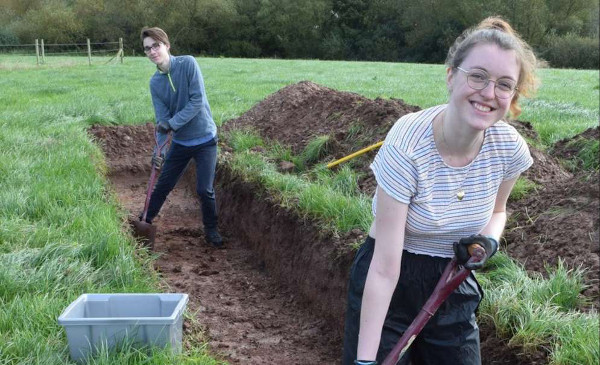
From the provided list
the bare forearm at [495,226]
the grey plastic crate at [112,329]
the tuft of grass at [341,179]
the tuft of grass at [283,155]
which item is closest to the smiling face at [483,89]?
the bare forearm at [495,226]

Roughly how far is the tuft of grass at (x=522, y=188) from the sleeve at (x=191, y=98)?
269 cm

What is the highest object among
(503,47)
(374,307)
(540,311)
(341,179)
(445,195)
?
(503,47)

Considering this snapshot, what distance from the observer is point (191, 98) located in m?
5.36

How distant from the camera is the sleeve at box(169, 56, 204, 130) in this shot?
5.28m

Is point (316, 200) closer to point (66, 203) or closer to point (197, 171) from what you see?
point (197, 171)

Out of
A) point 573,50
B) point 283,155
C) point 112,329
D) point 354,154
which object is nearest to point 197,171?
point 354,154

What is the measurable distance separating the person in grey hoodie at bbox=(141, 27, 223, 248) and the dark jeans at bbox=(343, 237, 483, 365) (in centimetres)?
326

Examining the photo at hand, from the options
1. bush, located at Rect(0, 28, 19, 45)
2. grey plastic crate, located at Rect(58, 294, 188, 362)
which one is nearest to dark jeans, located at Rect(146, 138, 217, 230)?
grey plastic crate, located at Rect(58, 294, 188, 362)

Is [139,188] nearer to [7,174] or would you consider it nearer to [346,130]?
[7,174]

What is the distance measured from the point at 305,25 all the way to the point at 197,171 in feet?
118

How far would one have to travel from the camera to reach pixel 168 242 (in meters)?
6.18

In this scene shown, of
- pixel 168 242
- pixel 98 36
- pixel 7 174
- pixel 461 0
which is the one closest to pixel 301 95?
pixel 168 242

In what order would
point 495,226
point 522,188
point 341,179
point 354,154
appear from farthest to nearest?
point 354,154 < point 341,179 < point 522,188 < point 495,226

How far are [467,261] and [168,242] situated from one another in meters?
4.42
